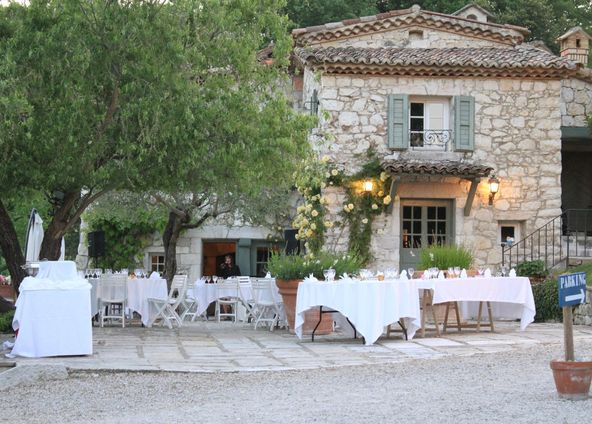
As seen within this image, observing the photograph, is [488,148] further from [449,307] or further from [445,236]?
[449,307]

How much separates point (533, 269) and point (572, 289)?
33.3ft

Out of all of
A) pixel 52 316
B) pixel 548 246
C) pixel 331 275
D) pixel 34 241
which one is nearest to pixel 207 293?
pixel 34 241

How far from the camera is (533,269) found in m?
17.3

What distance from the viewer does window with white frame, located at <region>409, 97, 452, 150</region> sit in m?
19.4

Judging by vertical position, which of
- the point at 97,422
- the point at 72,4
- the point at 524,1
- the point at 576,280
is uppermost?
the point at 524,1

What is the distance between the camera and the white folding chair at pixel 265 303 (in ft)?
46.3

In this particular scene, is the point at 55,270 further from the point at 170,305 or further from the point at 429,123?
the point at 429,123

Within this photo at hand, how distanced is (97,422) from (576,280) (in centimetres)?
370

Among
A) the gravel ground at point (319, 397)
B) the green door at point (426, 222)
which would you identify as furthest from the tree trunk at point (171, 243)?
the gravel ground at point (319, 397)

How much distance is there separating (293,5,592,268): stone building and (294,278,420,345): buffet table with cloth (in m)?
7.32

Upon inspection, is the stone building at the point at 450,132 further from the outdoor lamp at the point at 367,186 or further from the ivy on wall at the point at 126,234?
the ivy on wall at the point at 126,234

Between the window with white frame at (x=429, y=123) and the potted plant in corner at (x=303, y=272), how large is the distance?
671cm

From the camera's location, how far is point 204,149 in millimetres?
11391

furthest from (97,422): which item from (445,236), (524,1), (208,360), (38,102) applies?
(524,1)
